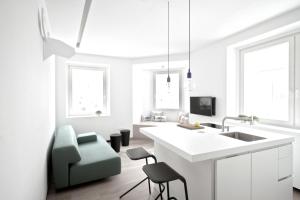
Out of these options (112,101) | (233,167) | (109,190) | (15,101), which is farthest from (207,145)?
(112,101)

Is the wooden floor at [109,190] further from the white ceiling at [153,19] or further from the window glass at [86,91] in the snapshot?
the white ceiling at [153,19]

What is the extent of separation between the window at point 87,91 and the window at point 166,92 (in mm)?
1764

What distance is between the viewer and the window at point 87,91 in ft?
14.8

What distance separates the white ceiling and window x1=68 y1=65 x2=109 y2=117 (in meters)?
1.13

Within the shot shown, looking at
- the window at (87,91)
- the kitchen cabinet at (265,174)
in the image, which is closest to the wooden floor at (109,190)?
the kitchen cabinet at (265,174)

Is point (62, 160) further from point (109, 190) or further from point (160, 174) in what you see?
point (160, 174)

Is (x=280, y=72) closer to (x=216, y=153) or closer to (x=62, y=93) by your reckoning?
(x=216, y=153)

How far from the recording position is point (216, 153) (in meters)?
1.32

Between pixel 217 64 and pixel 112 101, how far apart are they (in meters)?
3.03

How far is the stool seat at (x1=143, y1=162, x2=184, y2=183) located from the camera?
140 cm

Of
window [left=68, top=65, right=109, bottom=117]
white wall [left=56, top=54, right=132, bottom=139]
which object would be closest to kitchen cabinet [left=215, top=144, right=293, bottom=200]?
white wall [left=56, top=54, right=132, bottom=139]

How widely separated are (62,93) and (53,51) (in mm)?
2425

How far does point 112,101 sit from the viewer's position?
4801mm

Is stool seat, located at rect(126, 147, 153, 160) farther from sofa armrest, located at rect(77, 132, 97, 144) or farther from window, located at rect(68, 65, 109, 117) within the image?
window, located at rect(68, 65, 109, 117)
